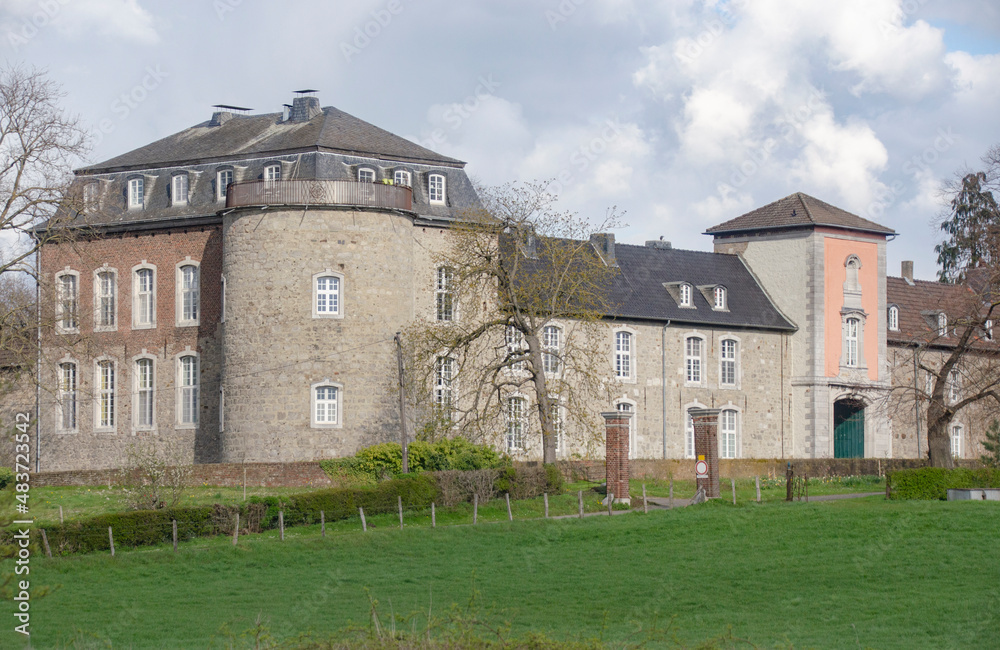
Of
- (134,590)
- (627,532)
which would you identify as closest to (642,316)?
(627,532)

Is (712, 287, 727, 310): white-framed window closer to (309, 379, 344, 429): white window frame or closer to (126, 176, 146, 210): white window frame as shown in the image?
(309, 379, 344, 429): white window frame

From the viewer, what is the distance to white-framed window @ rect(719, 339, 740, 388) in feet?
153

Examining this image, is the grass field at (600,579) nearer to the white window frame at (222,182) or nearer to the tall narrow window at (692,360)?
the white window frame at (222,182)

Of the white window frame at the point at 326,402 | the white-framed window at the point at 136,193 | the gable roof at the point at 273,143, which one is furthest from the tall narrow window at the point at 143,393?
the white window frame at the point at 326,402

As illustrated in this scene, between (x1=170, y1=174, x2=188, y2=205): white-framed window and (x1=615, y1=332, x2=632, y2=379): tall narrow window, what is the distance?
1525cm

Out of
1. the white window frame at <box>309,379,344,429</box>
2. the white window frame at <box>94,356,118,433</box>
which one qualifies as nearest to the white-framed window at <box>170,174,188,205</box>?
the white window frame at <box>94,356,118,433</box>

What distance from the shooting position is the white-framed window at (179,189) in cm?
4075

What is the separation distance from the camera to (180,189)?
40.8 meters

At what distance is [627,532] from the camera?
87.4 feet

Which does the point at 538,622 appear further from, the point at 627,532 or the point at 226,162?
the point at 226,162

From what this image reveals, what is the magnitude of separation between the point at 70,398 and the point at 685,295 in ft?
70.6

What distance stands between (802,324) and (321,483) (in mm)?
21948

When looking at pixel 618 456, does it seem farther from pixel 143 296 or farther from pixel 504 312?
pixel 143 296

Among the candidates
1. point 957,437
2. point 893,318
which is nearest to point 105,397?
point 893,318
